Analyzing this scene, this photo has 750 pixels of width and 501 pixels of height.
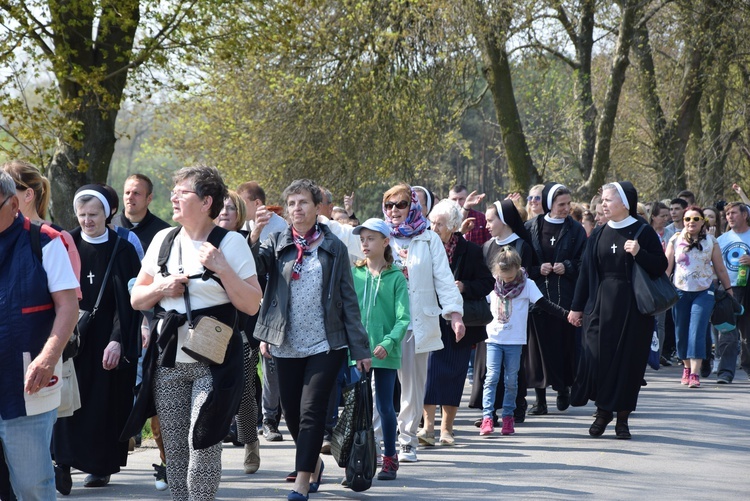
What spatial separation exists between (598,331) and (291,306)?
3.79 meters

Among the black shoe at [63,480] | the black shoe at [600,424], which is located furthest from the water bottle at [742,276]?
the black shoe at [63,480]

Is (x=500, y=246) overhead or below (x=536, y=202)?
below

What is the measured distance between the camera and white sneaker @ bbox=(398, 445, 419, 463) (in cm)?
858

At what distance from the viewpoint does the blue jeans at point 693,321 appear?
1374 cm

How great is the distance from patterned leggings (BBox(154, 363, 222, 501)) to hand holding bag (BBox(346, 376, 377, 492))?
1443 mm

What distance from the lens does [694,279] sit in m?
14.0

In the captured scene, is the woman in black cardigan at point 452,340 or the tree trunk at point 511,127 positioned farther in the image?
the tree trunk at point 511,127

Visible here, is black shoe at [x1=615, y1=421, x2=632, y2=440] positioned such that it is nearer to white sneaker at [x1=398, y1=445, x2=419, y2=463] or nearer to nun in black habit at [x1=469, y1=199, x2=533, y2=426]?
nun in black habit at [x1=469, y1=199, x2=533, y2=426]

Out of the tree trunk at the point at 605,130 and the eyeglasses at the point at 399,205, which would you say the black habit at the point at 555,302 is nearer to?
the eyeglasses at the point at 399,205

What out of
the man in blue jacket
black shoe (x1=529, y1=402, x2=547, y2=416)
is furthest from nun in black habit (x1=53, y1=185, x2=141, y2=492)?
black shoe (x1=529, y1=402, x2=547, y2=416)

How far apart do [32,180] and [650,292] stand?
17.2ft

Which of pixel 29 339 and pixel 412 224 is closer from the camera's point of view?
pixel 29 339

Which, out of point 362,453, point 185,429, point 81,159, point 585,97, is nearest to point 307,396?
point 362,453

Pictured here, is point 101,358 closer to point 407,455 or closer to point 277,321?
point 277,321
